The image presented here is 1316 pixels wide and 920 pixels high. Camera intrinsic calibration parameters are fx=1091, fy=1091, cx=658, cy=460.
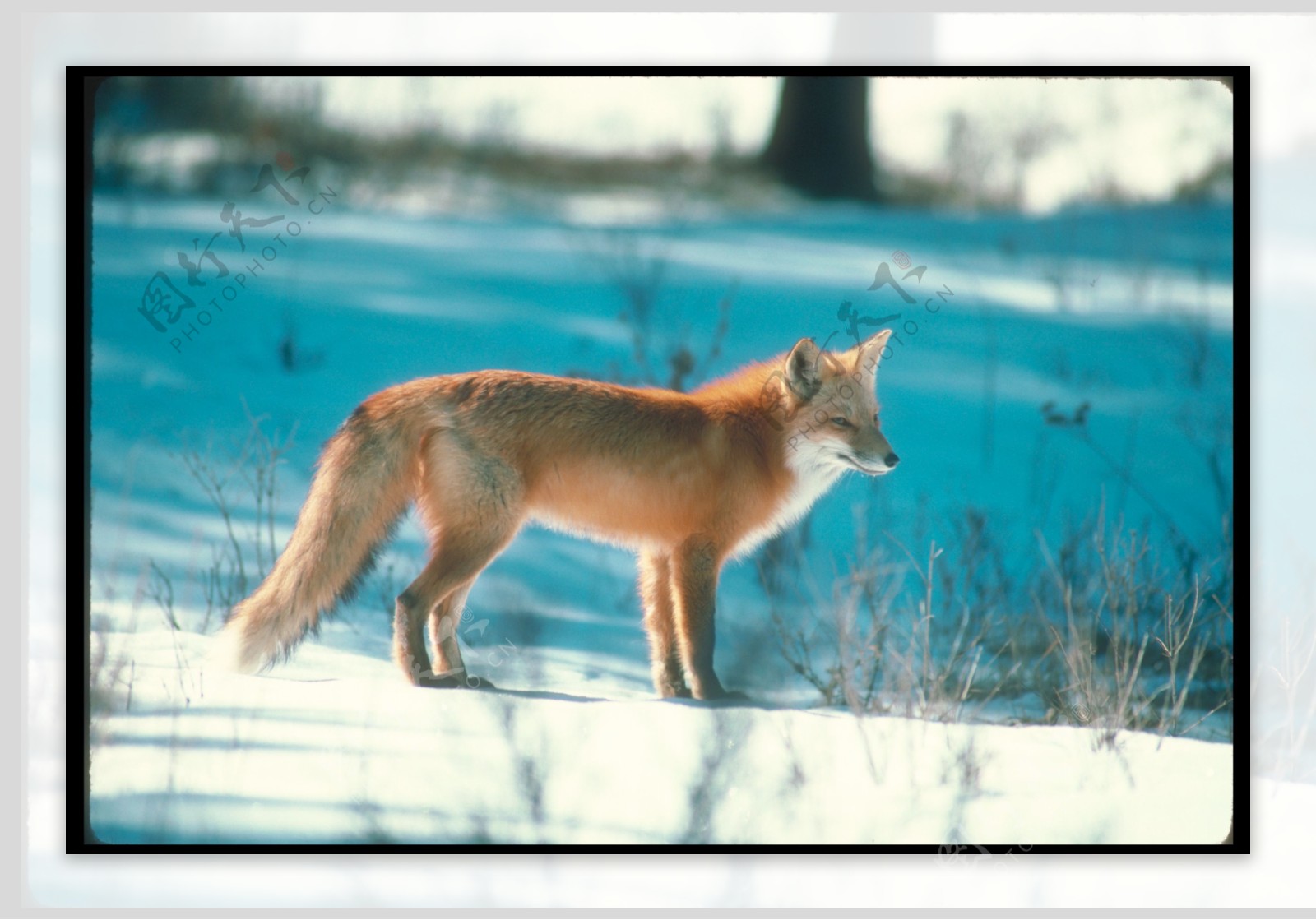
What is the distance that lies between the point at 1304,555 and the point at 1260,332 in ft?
2.42

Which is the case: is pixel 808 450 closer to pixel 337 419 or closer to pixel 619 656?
pixel 619 656

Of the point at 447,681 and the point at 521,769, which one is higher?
the point at 447,681

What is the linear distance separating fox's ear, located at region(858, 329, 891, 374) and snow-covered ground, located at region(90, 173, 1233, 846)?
0.15ft

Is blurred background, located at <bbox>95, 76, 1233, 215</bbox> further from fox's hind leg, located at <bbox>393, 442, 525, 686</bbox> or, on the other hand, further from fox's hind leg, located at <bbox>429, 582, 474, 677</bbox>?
fox's hind leg, located at <bbox>429, 582, 474, 677</bbox>

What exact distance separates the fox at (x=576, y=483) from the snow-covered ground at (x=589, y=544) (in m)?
0.08

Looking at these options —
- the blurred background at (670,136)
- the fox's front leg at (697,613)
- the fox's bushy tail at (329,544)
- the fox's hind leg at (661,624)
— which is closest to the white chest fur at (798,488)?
the fox's front leg at (697,613)

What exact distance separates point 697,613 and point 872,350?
3.30ft

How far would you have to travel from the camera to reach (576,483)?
3.44 metres

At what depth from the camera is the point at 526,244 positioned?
3.53m

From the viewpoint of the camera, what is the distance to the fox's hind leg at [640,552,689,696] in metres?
3.44

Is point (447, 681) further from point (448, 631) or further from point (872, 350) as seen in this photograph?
point (872, 350)

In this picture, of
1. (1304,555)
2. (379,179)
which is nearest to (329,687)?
(379,179)

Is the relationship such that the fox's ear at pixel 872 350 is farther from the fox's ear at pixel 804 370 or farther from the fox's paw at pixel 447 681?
the fox's paw at pixel 447 681

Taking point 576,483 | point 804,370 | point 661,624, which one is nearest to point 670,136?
point 804,370
